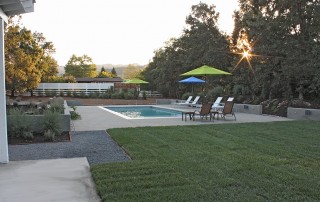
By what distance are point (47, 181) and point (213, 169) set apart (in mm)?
2599

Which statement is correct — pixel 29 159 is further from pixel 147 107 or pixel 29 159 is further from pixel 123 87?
pixel 123 87

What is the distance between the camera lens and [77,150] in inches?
267

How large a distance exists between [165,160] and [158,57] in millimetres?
31105

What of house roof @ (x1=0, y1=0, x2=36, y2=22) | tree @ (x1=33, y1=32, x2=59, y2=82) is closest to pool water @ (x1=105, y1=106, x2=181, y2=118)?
house roof @ (x1=0, y1=0, x2=36, y2=22)

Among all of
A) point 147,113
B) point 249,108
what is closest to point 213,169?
point 249,108

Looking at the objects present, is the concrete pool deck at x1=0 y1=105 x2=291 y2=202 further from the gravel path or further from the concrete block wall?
the concrete block wall

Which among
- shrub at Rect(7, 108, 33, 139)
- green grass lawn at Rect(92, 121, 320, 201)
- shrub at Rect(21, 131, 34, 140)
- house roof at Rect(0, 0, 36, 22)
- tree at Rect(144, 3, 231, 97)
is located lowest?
green grass lawn at Rect(92, 121, 320, 201)

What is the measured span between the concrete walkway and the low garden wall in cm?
1029

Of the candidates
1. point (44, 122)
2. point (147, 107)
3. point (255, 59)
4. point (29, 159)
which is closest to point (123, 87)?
point (147, 107)

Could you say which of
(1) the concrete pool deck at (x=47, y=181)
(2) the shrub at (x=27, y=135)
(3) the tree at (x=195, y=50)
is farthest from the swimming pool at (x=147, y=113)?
(1) the concrete pool deck at (x=47, y=181)

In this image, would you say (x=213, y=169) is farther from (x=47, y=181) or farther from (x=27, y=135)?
(x=27, y=135)

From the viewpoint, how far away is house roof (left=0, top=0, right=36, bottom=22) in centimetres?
540

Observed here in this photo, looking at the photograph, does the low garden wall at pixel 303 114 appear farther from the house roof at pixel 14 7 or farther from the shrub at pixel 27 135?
the house roof at pixel 14 7

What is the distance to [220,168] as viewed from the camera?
5.18 meters
